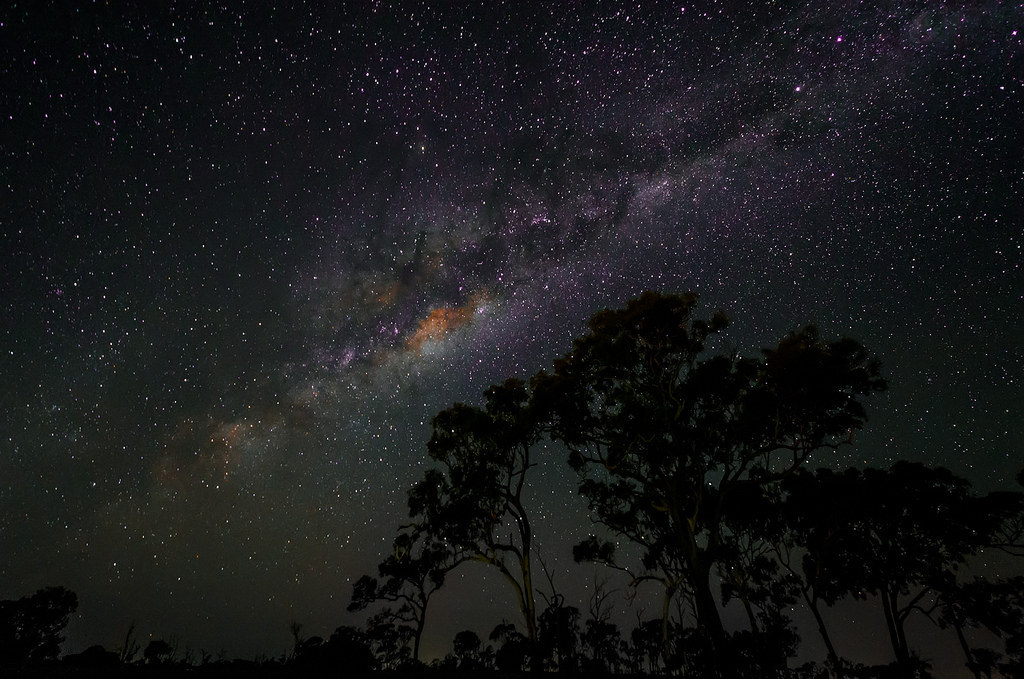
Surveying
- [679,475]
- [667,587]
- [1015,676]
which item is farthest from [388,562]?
[1015,676]

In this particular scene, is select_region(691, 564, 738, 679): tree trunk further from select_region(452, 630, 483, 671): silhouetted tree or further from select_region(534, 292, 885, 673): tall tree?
select_region(452, 630, 483, 671): silhouetted tree

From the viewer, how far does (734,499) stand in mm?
23234

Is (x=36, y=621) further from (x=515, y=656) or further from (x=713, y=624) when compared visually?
(x=713, y=624)

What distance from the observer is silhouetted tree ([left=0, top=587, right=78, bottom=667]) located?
40.5 m

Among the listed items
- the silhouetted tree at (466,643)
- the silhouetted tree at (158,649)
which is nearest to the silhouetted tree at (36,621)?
the silhouetted tree at (158,649)

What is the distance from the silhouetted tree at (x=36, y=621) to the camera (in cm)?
4050

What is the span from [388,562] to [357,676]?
11.8 meters

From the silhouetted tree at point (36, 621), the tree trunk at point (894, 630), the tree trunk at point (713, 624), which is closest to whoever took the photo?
the tree trunk at point (713, 624)

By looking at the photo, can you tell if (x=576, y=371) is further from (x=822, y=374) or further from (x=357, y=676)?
(x=357, y=676)

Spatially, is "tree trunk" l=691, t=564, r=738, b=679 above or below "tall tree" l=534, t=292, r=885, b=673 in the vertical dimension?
below

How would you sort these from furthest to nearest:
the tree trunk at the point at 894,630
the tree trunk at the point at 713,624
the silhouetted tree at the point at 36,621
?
the silhouetted tree at the point at 36,621, the tree trunk at the point at 894,630, the tree trunk at the point at 713,624

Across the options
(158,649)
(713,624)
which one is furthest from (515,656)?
(158,649)

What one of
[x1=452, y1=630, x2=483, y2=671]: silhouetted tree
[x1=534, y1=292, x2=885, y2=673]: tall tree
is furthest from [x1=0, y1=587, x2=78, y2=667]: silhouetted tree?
[x1=534, y1=292, x2=885, y2=673]: tall tree

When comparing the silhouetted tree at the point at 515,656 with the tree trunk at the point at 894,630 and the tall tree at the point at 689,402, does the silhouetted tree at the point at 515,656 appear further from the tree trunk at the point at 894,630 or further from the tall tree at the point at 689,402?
the tree trunk at the point at 894,630
